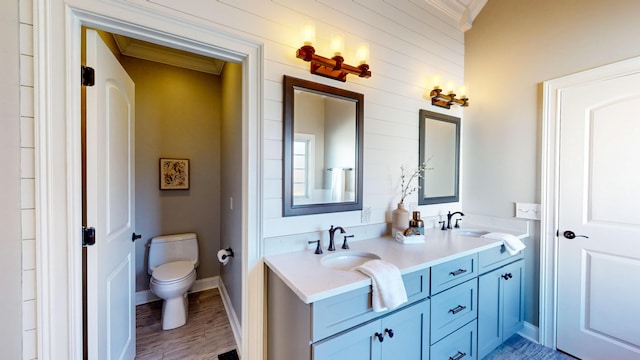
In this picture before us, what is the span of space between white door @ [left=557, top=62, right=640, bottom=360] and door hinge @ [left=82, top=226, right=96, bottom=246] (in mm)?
3138

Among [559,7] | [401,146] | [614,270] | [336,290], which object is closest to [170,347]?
[336,290]

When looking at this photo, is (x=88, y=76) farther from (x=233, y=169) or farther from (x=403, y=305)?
(x=403, y=305)

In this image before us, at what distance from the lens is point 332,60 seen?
1578 millimetres

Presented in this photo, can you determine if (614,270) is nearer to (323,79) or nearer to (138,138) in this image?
(323,79)

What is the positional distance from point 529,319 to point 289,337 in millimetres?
2221

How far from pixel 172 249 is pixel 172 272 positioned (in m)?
0.44

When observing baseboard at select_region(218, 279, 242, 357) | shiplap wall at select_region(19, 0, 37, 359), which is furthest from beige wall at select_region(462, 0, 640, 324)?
shiplap wall at select_region(19, 0, 37, 359)

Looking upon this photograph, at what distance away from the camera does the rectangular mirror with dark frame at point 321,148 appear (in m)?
1.54

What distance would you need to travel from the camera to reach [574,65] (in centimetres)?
187

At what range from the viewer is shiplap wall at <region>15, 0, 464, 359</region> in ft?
3.30

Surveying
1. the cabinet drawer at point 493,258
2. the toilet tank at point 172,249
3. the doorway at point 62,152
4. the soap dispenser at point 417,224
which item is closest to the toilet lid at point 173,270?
the toilet tank at point 172,249

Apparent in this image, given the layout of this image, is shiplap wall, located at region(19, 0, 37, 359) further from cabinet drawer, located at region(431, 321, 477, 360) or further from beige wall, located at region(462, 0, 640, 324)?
beige wall, located at region(462, 0, 640, 324)

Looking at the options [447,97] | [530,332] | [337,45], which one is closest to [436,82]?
[447,97]

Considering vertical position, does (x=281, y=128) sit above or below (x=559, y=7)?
below
